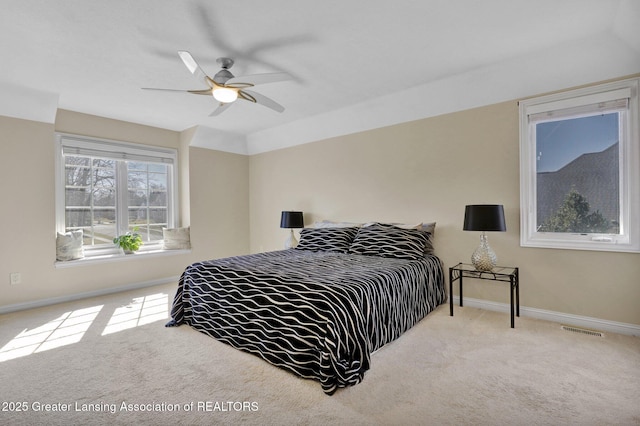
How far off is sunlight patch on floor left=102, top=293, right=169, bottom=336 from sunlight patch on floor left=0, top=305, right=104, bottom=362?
0.22 m

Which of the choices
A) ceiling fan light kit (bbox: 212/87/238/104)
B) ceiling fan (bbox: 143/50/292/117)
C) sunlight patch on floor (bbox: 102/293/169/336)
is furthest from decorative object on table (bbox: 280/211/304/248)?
ceiling fan light kit (bbox: 212/87/238/104)

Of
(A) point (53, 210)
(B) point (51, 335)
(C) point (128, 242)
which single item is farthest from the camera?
(C) point (128, 242)

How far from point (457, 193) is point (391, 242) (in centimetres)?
95

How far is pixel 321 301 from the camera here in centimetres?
207

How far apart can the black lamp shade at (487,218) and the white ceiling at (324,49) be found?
1189mm

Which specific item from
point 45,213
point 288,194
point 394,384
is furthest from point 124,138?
point 394,384

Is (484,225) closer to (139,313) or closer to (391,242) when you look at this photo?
(391,242)

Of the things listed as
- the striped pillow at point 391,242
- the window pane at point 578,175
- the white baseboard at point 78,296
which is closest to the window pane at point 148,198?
the white baseboard at point 78,296

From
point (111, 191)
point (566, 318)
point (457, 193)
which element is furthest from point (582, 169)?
point (111, 191)

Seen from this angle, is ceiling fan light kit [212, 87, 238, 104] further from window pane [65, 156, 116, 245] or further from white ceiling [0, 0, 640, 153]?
Result: window pane [65, 156, 116, 245]

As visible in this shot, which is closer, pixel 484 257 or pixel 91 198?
pixel 484 257

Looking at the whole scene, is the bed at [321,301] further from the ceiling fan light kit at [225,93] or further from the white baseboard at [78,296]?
the white baseboard at [78,296]

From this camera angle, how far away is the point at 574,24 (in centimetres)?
233

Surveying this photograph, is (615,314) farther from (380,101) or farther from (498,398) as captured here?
(380,101)
